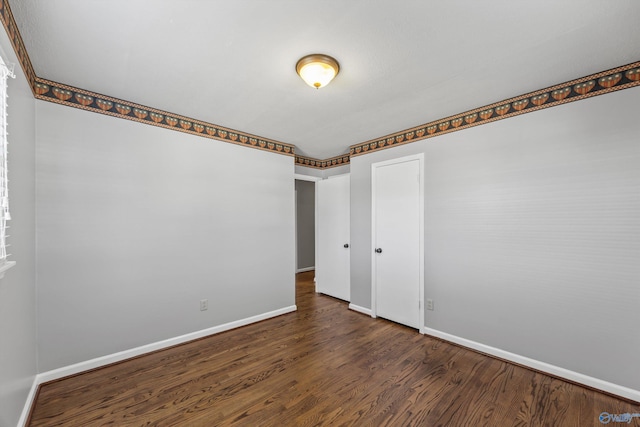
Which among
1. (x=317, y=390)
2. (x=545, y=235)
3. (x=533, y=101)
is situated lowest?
(x=317, y=390)

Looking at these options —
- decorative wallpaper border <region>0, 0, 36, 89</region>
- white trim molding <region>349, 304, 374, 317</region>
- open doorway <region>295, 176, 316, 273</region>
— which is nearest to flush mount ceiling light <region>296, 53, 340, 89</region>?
decorative wallpaper border <region>0, 0, 36, 89</region>

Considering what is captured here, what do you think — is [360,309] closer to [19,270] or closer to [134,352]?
[134,352]

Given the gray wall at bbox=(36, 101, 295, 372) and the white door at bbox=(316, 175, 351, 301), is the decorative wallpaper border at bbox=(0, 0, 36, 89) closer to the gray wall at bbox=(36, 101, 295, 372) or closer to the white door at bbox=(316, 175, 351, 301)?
the gray wall at bbox=(36, 101, 295, 372)

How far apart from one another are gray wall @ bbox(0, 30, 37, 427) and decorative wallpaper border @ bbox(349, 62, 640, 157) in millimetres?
3412

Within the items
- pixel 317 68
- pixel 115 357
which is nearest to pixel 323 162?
pixel 317 68

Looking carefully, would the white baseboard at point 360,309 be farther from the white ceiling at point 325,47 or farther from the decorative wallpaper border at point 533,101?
the white ceiling at point 325,47

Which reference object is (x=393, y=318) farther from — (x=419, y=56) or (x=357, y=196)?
(x=419, y=56)

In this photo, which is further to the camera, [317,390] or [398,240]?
[398,240]

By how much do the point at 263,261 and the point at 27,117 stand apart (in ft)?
8.32

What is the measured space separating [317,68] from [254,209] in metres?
2.07

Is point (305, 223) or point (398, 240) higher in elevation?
point (305, 223)

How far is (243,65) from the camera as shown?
1898 millimetres

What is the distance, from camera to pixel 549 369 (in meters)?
2.23

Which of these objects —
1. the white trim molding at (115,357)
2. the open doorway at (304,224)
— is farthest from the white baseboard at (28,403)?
the open doorway at (304,224)
